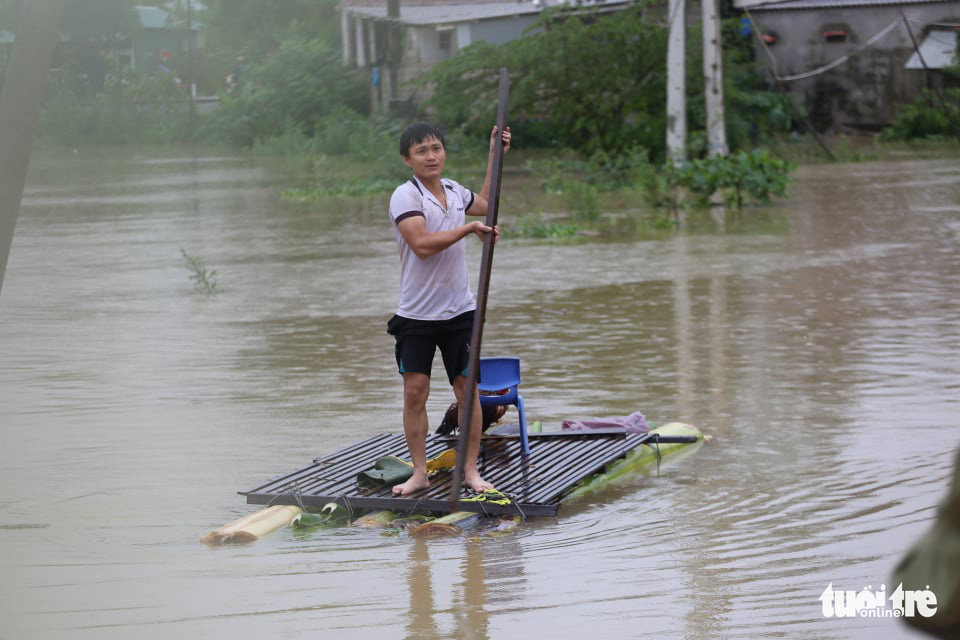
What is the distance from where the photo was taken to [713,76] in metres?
23.2

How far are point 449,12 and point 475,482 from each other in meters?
35.1

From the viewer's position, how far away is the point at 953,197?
20.6 meters

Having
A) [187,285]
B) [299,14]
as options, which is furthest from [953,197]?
[299,14]

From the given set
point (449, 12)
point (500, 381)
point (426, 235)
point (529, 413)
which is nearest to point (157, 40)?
point (449, 12)

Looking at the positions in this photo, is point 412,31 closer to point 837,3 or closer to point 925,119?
point 837,3

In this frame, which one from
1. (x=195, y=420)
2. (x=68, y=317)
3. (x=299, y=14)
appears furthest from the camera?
(x=299, y=14)

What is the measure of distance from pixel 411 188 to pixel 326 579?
184 centimetres

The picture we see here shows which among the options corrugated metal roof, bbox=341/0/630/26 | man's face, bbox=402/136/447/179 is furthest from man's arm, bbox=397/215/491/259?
corrugated metal roof, bbox=341/0/630/26

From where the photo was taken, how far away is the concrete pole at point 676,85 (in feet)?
76.1

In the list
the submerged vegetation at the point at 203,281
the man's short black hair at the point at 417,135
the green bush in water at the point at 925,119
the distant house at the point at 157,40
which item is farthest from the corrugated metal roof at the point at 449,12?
the man's short black hair at the point at 417,135

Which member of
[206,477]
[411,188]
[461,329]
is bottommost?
[206,477]

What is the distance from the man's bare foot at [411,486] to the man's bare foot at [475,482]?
0.18 meters

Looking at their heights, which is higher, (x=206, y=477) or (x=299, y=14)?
(x=299, y=14)

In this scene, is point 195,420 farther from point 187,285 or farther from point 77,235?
point 77,235
